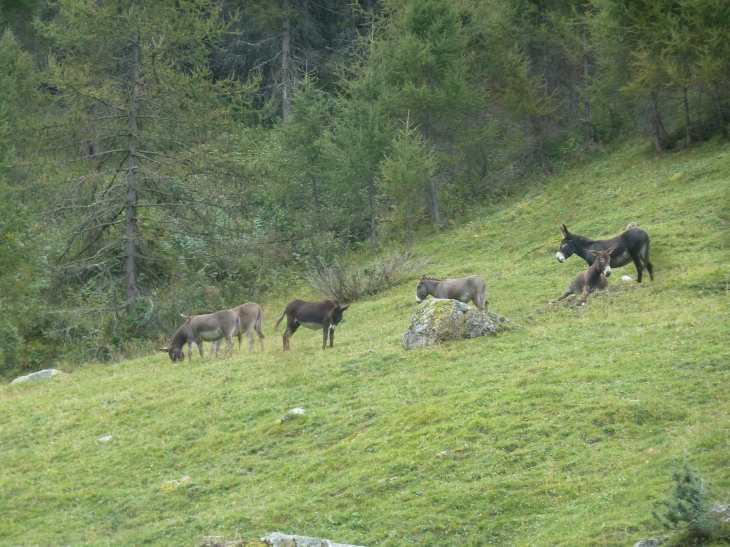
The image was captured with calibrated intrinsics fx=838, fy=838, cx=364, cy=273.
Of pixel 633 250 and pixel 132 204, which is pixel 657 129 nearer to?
pixel 633 250

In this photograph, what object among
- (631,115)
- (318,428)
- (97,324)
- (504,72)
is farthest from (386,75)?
(318,428)

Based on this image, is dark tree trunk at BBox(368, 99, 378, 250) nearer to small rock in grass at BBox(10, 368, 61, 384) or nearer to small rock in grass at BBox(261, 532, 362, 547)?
small rock in grass at BBox(10, 368, 61, 384)

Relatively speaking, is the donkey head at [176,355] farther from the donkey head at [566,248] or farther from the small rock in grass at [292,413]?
the donkey head at [566,248]

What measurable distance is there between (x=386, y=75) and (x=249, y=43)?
19.2m

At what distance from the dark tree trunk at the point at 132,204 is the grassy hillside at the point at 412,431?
6.52 meters

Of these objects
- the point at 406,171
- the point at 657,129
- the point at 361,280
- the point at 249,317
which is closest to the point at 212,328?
the point at 249,317

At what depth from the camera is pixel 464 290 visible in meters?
21.4

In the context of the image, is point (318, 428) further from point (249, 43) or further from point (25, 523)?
point (249, 43)

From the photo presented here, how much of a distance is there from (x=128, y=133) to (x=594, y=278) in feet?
57.2

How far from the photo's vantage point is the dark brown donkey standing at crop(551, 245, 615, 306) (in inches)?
785

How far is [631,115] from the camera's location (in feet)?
130

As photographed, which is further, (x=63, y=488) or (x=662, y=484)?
(x=63, y=488)

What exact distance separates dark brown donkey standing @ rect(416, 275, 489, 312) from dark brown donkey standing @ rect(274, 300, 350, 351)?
2869 mm

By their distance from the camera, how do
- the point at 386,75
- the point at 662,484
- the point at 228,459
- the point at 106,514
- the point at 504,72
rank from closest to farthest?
the point at 662,484 < the point at 106,514 < the point at 228,459 < the point at 386,75 < the point at 504,72
